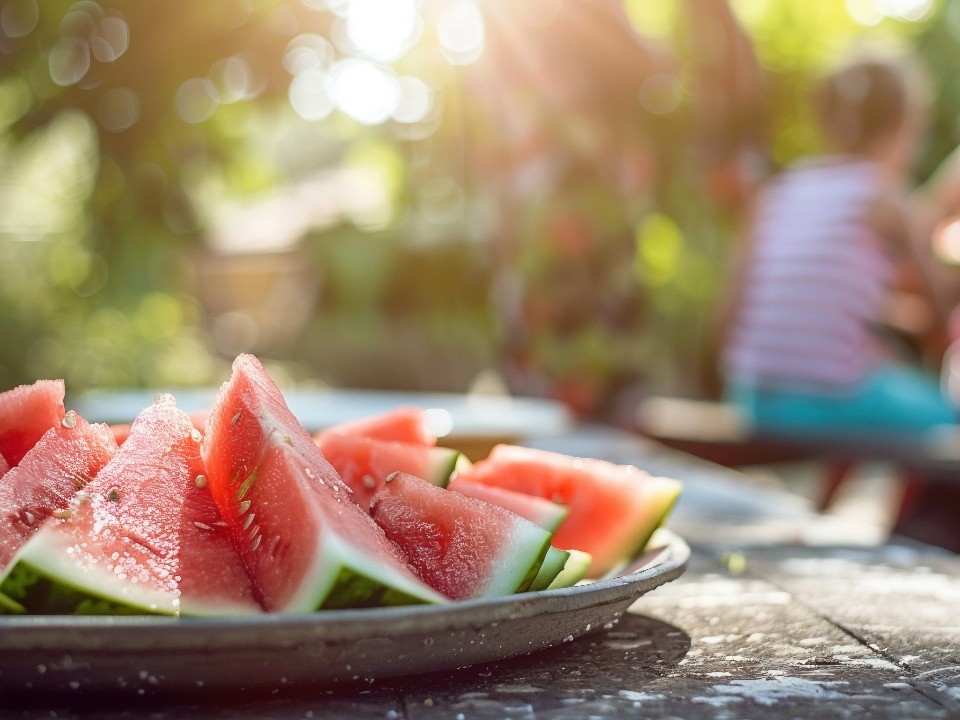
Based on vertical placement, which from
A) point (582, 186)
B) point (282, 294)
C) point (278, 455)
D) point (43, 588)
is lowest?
point (282, 294)

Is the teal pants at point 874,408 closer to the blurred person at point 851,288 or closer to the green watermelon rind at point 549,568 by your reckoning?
Answer: the blurred person at point 851,288

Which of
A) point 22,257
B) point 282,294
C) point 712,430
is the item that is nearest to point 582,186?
point 712,430

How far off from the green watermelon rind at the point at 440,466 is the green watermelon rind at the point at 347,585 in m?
0.31

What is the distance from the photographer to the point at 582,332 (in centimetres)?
477

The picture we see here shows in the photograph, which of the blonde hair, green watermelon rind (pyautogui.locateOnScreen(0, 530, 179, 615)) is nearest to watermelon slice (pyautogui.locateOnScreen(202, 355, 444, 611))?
green watermelon rind (pyautogui.locateOnScreen(0, 530, 179, 615))

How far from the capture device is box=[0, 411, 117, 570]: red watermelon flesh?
39.5 inches

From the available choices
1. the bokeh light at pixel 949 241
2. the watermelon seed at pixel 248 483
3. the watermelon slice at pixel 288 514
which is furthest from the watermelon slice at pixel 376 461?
the bokeh light at pixel 949 241

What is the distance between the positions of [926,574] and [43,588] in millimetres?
1246

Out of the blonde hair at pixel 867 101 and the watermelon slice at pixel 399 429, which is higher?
the blonde hair at pixel 867 101

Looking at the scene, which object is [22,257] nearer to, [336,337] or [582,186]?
[336,337]

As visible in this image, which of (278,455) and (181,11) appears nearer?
(278,455)

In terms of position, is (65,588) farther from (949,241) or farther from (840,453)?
(949,241)

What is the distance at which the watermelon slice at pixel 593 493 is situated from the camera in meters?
1.35

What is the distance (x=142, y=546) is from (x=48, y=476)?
146mm
